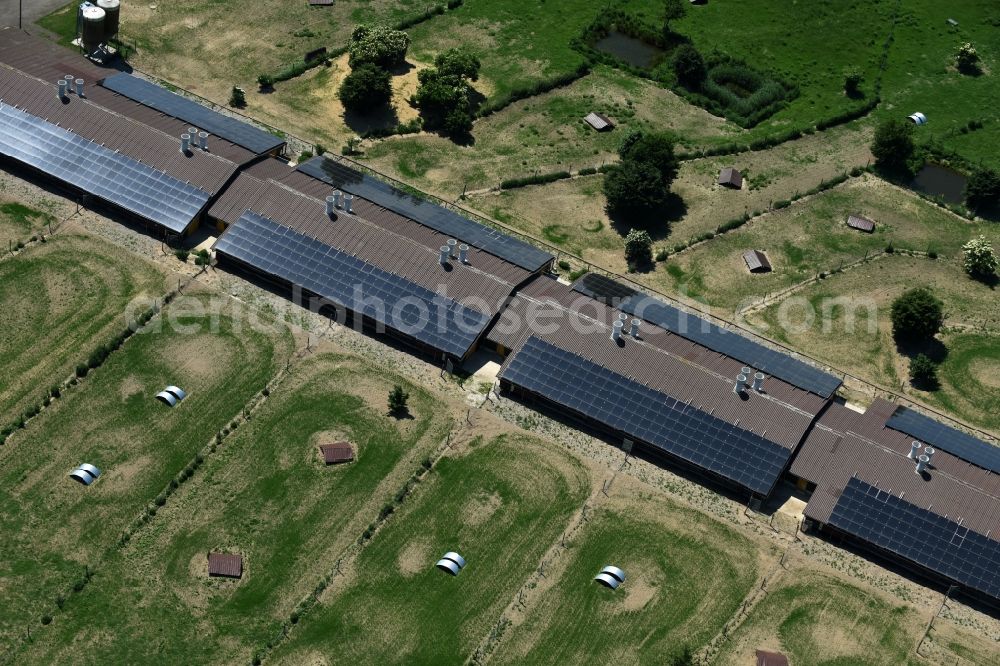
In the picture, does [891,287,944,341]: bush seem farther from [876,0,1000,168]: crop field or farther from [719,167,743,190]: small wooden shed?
[876,0,1000,168]: crop field

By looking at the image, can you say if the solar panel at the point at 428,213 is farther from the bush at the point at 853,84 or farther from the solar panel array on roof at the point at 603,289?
the bush at the point at 853,84

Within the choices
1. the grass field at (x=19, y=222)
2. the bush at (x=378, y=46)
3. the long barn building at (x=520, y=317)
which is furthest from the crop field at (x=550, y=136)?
the grass field at (x=19, y=222)

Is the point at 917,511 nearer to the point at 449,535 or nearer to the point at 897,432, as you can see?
the point at 897,432

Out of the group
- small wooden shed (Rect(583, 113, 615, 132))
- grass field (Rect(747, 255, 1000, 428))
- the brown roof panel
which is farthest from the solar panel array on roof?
the brown roof panel

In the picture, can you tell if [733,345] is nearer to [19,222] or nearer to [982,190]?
[982,190]

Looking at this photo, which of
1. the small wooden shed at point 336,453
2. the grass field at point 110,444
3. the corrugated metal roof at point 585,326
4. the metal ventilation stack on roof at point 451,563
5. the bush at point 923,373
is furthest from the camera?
the bush at point 923,373

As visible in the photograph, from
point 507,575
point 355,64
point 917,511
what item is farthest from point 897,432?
point 355,64
